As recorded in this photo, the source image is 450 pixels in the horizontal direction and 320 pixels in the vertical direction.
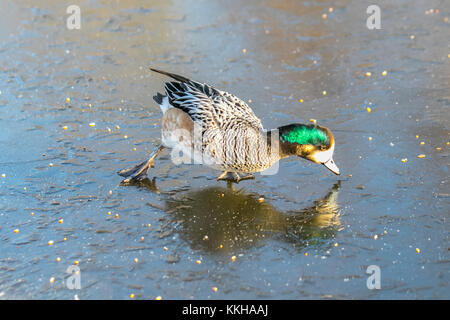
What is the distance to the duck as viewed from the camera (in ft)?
17.4

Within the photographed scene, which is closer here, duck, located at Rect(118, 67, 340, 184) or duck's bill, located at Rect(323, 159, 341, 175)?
duck, located at Rect(118, 67, 340, 184)

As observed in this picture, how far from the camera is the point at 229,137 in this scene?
5.34 m

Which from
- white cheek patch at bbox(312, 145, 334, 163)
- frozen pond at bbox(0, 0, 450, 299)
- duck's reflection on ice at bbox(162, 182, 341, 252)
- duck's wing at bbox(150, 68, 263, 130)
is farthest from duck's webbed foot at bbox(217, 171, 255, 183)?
white cheek patch at bbox(312, 145, 334, 163)

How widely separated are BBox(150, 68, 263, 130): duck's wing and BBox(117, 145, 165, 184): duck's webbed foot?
1.82ft

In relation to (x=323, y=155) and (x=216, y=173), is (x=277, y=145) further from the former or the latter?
(x=216, y=173)

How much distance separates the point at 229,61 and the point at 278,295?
457cm

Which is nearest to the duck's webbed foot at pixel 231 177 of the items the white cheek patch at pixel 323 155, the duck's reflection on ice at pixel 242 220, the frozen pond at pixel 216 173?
the frozen pond at pixel 216 173

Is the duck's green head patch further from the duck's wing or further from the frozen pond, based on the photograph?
the frozen pond

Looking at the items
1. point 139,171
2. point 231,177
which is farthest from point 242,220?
point 139,171

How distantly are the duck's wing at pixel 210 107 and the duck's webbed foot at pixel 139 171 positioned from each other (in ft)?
1.82

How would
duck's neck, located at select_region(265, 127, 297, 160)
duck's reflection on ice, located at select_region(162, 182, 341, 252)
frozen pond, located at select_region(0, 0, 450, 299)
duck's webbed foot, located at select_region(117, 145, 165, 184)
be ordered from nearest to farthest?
1. frozen pond, located at select_region(0, 0, 450, 299)
2. duck's reflection on ice, located at select_region(162, 182, 341, 252)
3. duck's neck, located at select_region(265, 127, 297, 160)
4. duck's webbed foot, located at select_region(117, 145, 165, 184)

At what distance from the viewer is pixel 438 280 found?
4.38 metres

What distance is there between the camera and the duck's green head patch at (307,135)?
524 centimetres

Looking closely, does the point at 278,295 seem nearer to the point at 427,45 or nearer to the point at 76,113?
the point at 76,113
